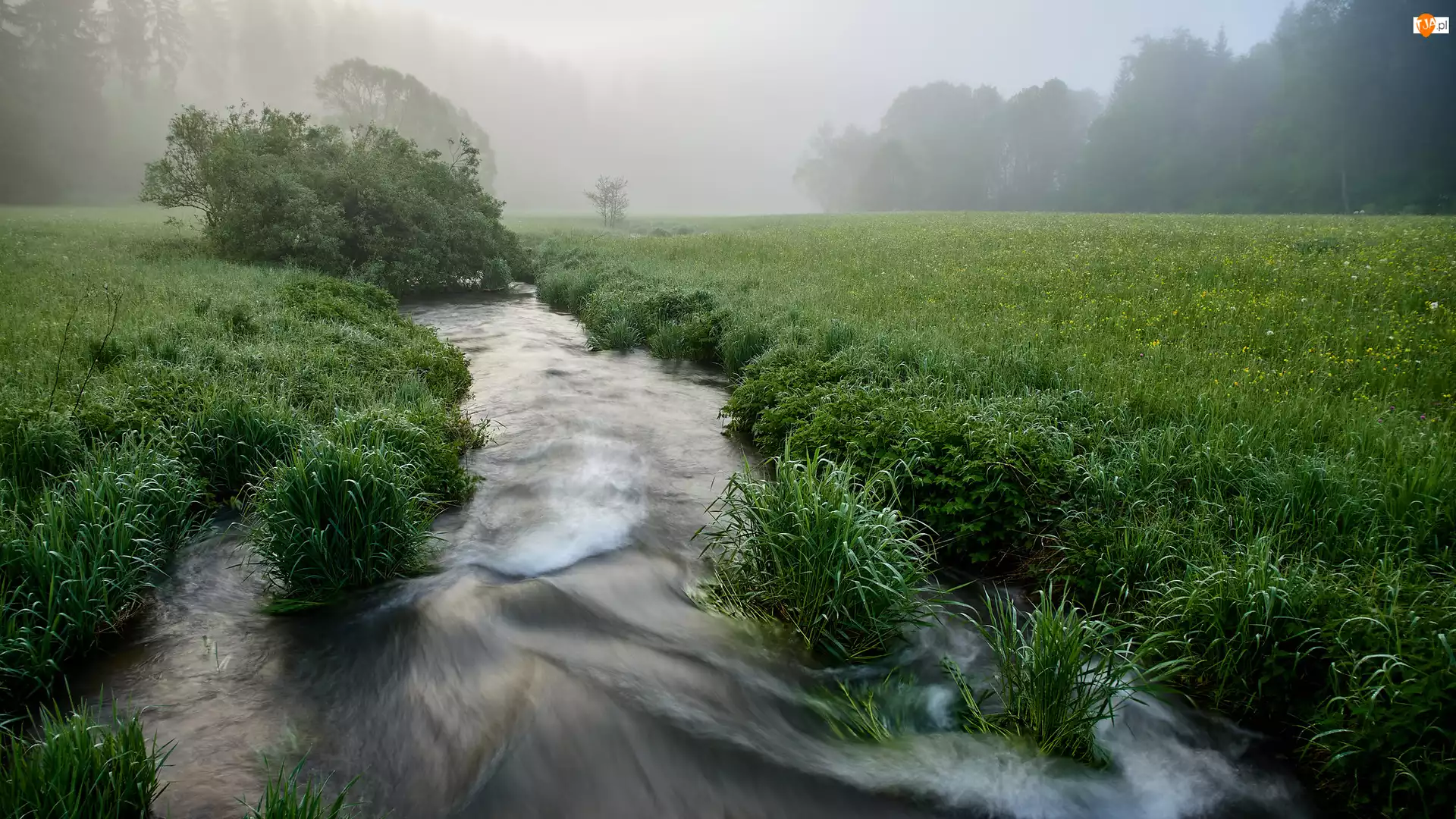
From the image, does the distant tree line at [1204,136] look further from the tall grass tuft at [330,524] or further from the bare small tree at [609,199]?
the tall grass tuft at [330,524]

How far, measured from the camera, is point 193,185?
23828 millimetres

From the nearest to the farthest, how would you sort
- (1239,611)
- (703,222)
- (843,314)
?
(1239,611), (843,314), (703,222)

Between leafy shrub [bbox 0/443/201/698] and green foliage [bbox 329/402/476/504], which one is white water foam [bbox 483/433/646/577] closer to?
green foliage [bbox 329/402/476/504]

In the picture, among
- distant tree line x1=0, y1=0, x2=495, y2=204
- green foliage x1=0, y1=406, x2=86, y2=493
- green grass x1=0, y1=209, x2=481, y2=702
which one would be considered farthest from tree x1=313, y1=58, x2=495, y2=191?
green foliage x1=0, y1=406, x2=86, y2=493

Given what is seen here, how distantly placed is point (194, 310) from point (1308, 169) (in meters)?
73.3

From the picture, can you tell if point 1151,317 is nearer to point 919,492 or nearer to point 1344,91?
point 919,492

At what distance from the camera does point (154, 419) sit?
673 centimetres

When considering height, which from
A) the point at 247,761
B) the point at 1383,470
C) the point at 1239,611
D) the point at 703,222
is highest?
the point at 703,222

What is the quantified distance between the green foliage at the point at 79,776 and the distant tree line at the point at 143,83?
31.9 m

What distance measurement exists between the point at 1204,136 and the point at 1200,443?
8351cm

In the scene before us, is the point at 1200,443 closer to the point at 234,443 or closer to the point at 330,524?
the point at 330,524

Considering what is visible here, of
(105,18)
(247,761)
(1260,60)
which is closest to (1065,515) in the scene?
(247,761)

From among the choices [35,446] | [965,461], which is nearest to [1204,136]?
[965,461]

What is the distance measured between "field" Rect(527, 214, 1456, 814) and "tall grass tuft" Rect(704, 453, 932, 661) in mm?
1030
